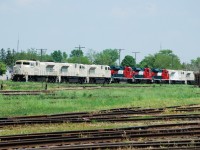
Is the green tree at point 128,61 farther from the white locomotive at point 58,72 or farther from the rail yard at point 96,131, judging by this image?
the rail yard at point 96,131

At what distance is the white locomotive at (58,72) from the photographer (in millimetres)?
57219

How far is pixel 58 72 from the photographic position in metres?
62.8

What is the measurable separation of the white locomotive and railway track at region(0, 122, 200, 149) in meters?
43.8

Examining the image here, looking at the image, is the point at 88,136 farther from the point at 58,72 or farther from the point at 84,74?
the point at 84,74

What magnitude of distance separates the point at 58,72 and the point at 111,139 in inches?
1998

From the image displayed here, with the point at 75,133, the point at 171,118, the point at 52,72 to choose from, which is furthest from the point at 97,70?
the point at 75,133

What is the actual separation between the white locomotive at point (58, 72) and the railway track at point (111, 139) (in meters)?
43.8

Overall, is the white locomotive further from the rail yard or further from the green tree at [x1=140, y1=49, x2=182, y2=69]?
the green tree at [x1=140, y1=49, x2=182, y2=69]

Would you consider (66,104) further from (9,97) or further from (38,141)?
(38,141)

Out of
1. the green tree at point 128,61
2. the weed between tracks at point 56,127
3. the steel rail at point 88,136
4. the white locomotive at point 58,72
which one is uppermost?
the green tree at point 128,61

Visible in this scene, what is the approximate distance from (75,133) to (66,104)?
13116 millimetres

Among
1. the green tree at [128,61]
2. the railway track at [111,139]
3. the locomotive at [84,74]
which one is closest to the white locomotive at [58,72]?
the locomotive at [84,74]

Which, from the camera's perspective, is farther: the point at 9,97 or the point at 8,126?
the point at 9,97

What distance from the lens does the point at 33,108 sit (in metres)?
24.3
